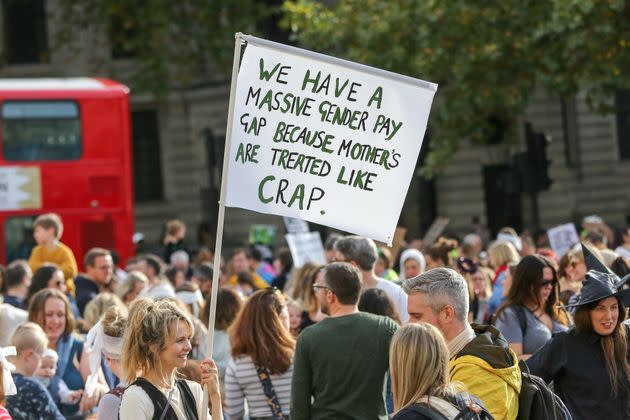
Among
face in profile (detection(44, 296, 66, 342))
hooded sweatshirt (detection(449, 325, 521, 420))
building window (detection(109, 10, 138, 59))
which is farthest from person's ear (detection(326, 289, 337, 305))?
building window (detection(109, 10, 138, 59))

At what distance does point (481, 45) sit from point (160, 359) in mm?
15766

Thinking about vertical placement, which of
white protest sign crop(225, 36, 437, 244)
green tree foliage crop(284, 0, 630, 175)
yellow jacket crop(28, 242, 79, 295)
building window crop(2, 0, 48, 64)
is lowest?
yellow jacket crop(28, 242, 79, 295)

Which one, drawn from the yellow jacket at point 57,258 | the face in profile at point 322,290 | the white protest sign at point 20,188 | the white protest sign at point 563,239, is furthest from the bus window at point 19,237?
the face in profile at point 322,290

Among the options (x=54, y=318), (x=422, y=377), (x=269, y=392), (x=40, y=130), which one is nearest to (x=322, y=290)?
(x=269, y=392)

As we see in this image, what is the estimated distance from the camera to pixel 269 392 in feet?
24.1

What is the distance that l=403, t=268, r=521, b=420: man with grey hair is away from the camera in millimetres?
5172

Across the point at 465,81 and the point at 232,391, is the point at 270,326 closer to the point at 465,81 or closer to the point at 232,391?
the point at 232,391

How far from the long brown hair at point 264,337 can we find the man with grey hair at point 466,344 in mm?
1915

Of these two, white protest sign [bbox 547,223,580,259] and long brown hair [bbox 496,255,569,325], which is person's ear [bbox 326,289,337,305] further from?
white protest sign [bbox 547,223,580,259]

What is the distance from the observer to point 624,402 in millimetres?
6391

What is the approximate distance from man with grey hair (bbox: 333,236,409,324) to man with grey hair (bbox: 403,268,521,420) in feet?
9.64

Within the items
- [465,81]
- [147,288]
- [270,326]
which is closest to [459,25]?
[465,81]

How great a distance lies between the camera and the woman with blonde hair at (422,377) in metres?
4.74

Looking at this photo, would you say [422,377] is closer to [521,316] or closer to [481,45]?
[521,316]
